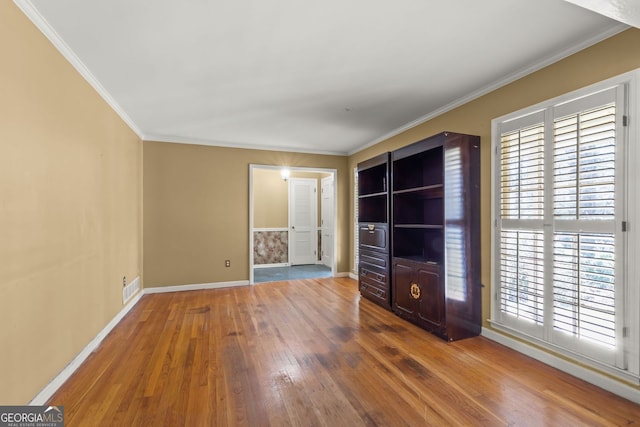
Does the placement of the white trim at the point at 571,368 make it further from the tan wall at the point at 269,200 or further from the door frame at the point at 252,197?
the tan wall at the point at 269,200

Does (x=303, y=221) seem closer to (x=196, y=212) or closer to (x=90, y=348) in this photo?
(x=196, y=212)

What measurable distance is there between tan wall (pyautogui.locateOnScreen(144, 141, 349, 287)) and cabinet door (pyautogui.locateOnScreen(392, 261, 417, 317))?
2.71m

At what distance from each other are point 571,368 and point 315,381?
75.9 inches

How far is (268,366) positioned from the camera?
2.31 m

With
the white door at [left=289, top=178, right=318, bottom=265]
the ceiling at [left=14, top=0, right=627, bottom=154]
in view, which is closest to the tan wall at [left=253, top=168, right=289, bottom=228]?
the white door at [left=289, top=178, right=318, bottom=265]

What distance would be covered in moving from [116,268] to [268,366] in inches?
86.9

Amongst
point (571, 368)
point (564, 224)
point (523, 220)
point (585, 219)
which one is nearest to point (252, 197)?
point (523, 220)

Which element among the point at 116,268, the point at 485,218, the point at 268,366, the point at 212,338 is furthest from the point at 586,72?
the point at 116,268

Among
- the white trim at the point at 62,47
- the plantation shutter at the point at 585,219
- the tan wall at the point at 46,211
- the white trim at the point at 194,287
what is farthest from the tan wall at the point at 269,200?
the plantation shutter at the point at 585,219

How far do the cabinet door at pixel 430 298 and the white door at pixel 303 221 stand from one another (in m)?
4.32

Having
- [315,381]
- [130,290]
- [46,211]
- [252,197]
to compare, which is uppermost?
[252,197]

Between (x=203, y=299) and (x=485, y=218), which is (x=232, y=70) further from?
(x=203, y=299)

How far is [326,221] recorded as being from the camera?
23.0 feet

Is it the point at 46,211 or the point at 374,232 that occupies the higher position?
the point at 46,211
